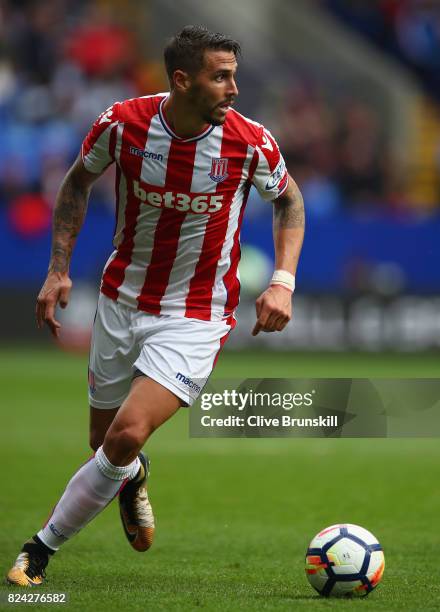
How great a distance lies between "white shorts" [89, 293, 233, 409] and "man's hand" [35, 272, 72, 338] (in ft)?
0.85

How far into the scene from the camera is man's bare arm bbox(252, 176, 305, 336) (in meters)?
5.14

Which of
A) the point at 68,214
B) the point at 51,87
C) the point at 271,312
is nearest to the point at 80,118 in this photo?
the point at 51,87

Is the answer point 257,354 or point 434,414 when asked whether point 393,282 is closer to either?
point 257,354

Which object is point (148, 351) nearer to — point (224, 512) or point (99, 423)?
point (99, 423)

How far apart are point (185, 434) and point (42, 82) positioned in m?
9.12

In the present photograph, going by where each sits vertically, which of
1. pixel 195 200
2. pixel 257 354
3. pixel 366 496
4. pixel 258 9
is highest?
pixel 258 9

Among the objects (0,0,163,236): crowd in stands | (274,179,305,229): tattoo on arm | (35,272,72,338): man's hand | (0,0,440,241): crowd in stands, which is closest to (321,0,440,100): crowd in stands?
(0,0,440,241): crowd in stands

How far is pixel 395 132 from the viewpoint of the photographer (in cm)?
2188

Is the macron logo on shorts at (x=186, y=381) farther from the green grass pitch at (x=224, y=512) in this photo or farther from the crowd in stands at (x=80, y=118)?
the crowd in stands at (x=80, y=118)

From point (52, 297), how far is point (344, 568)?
1.71 metres

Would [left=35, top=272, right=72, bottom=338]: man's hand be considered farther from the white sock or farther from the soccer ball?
the soccer ball

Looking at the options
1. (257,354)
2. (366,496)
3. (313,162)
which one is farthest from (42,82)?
(366,496)

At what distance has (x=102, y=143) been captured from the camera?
5.46m

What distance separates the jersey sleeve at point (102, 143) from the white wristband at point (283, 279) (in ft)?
2.96
